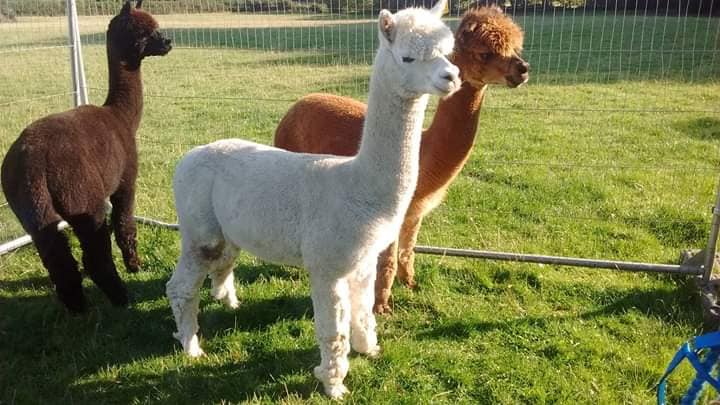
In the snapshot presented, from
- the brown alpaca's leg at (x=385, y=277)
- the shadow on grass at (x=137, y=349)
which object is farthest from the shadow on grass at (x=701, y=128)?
the shadow on grass at (x=137, y=349)

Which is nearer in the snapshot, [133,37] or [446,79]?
[446,79]

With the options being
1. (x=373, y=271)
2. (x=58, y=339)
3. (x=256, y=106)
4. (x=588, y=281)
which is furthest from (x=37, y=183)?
(x=256, y=106)

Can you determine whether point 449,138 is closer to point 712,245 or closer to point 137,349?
point 712,245

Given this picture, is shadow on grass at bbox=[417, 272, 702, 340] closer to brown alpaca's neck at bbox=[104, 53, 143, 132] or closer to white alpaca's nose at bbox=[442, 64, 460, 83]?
white alpaca's nose at bbox=[442, 64, 460, 83]

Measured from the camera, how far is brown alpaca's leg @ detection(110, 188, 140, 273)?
163 inches

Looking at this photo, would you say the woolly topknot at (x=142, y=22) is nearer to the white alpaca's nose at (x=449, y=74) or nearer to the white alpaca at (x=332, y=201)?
the white alpaca at (x=332, y=201)

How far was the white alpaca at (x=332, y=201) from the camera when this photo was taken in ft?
7.65

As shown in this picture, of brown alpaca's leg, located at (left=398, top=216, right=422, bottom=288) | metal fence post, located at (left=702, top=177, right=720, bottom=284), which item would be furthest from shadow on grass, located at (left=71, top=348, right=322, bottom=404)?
metal fence post, located at (left=702, top=177, right=720, bottom=284)

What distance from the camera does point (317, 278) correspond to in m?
2.72

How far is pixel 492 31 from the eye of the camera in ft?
10.3

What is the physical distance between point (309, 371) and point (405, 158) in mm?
1403

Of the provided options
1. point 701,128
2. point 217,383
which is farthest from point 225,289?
point 701,128

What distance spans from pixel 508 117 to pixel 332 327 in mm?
6741

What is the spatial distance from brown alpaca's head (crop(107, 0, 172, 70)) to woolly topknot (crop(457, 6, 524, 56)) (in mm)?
2239
